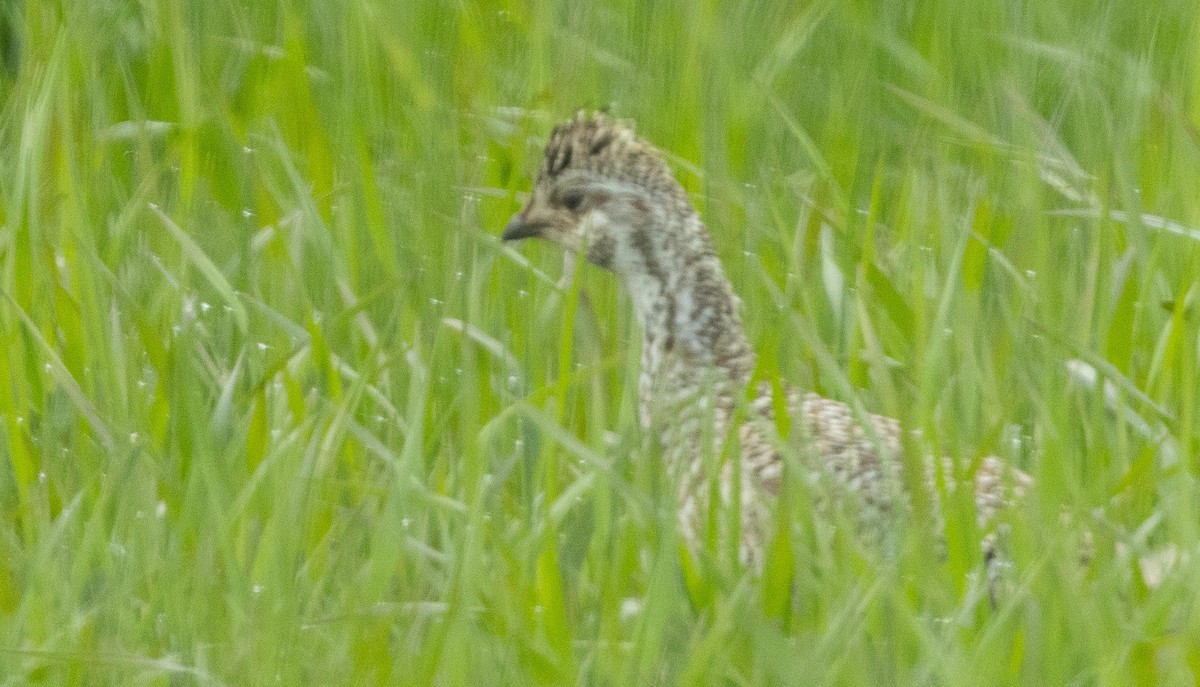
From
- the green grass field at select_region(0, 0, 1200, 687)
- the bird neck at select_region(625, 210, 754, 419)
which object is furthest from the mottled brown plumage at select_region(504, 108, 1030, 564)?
the green grass field at select_region(0, 0, 1200, 687)

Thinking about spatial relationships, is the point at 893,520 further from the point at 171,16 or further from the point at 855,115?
the point at 171,16

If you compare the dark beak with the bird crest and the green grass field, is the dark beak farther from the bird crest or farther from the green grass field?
the bird crest

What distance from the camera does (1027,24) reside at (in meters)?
6.96

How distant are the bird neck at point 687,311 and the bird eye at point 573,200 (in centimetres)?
15

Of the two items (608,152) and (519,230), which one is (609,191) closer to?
(608,152)

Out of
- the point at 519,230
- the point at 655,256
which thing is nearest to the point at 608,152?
the point at 655,256

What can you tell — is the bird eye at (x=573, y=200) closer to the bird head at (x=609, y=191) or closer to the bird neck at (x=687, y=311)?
the bird head at (x=609, y=191)

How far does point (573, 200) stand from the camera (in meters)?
5.24

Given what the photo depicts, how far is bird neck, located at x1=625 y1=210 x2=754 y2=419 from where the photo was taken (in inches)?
201

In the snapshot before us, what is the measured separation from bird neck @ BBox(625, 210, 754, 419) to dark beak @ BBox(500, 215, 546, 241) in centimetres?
29

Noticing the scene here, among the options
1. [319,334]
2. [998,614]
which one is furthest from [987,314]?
[998,614]

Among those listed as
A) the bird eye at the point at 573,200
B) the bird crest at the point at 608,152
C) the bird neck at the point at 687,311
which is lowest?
the bird neck at the point at 687,311

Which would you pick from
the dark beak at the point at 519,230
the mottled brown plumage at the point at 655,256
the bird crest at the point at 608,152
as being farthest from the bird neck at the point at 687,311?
the dark beak at the point at 519,230

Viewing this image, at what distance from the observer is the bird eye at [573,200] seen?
17.1 ft
